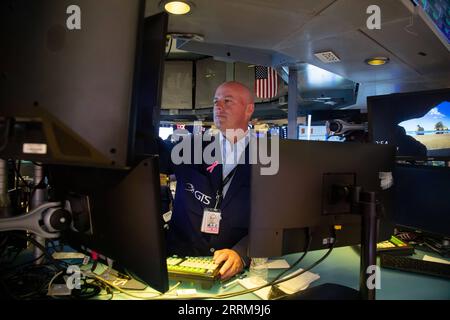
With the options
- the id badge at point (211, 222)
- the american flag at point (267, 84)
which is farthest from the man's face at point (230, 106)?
the american flag at point (267, 84)

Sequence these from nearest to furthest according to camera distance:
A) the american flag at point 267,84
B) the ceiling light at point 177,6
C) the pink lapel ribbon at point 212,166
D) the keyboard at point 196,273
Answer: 1. the keyboard at point 196,273
2. the ceiling light at point 177,6
3. the pink lapel ribbon at point 212,166
4. the american flag at point 267,84

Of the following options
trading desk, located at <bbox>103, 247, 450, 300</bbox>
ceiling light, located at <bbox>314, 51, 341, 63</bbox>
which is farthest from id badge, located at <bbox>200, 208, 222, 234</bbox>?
ceiling light, located at <bbox>314, 51, 341, 63</bbox>

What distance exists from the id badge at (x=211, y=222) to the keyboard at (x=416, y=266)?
2.64 ft

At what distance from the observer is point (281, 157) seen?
911 millimetres

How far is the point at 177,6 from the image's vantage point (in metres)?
1.67

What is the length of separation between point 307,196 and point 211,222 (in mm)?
731

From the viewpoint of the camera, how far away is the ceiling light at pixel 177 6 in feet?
5.37

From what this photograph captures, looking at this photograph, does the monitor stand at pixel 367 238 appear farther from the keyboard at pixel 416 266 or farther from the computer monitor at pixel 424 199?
the computer monitor at pixel 424 199

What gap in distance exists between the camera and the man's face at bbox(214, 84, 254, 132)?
2064mm

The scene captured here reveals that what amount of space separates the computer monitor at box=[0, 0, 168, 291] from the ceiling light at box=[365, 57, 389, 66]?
246 cm

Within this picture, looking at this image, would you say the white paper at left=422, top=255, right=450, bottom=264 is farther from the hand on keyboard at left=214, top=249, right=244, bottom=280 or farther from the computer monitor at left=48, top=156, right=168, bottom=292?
the computer monitor at left=48, top=156, right=168, bottom=292

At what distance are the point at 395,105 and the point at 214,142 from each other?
1178mm
